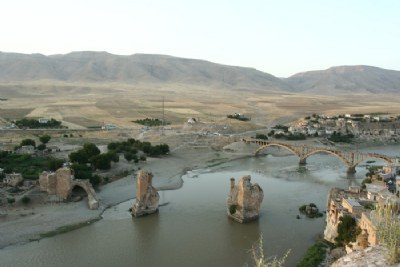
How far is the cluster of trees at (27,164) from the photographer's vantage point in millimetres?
54875

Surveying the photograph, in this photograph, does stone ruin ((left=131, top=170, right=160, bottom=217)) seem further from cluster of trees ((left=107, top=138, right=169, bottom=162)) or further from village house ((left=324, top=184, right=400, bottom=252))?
cluster of trees ((left=107, top=138, right=169, bottom=162))

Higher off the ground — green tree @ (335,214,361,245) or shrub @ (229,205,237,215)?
green tree @ (335,214,361,245)

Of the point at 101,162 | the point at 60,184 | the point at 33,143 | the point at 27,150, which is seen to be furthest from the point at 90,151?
the point at 60,184

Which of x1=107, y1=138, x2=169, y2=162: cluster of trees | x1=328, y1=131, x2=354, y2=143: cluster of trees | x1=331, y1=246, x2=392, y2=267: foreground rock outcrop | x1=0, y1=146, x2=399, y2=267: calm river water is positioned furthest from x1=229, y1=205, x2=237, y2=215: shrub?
x1=328, y1=131, x2=354, y2=143: cluster of trees

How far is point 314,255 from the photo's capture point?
33688 mm

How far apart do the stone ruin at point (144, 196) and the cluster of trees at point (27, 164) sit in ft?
51.4

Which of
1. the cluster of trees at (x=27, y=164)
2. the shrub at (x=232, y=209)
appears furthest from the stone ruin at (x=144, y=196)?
the cluster of trees at (x=27, y=164)

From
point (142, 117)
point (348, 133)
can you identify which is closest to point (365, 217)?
point (348, 133)

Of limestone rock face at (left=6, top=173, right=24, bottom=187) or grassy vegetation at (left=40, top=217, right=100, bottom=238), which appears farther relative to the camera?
limestone rock face at (left=6, top=173, right=24, bottom=187)

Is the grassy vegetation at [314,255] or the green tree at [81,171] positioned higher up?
the green tree at [81,171]

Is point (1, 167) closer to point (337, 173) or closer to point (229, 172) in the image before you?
point (229, 172)

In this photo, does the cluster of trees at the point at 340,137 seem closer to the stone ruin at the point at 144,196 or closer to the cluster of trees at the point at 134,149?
the cluster of trees at the point at 134,149

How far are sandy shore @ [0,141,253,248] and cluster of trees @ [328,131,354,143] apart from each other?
42741mm

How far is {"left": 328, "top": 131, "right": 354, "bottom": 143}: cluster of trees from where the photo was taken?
10609cm
